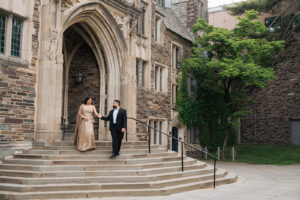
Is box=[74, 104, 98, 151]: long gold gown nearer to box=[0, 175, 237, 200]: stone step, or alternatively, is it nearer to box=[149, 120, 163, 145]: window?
box=[0, 175, 237, 200]: stone step

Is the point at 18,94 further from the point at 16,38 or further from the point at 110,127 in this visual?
the point at 110,127

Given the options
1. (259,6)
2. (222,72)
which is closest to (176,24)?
(222,72)

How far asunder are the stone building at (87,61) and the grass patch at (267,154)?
199 inches

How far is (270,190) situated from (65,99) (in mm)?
10083

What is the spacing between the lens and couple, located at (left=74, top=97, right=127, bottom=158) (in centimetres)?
1030

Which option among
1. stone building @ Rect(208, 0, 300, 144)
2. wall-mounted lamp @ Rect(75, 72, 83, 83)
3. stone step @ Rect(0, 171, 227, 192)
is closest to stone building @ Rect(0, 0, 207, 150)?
wall-mounted lamp @ Rect(75, 72, 83, 83)

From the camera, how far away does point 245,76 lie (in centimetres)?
1997

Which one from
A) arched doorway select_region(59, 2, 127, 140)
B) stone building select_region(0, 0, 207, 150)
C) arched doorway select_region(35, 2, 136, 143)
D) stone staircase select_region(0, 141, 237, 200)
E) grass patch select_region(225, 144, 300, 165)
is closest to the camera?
stone staircase select_region(0, 141, 237, 200)

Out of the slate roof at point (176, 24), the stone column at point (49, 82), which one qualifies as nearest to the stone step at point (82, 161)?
the stone column at point (49, 82)

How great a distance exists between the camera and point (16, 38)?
11625 millimetres

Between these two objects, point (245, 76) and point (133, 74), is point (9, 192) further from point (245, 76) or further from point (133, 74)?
point (245, 76)

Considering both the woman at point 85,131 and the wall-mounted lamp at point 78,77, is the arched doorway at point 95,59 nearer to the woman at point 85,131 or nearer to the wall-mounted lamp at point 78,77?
the wall-mounted lamp at point 78,77

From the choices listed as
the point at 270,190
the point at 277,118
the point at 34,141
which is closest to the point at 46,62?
the point at 34,141

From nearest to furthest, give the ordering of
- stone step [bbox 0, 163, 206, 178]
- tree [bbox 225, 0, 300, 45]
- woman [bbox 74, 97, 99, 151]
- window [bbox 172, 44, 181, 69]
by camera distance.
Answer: stone step [bbox 0, 163, 206, 178], woman [bbox 74, 97, 99, 151], window [bbox 172, 44, 181, 69], tree [bbox 225, 0, 300, 45]
